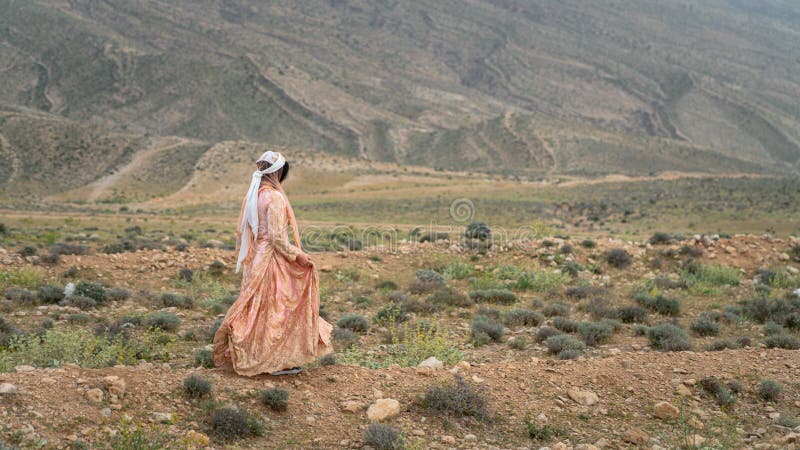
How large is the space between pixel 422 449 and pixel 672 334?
465cm

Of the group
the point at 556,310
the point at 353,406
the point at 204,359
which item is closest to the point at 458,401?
the point at 353,406

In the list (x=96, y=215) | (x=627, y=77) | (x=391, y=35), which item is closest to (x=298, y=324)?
(x=96, y=215)

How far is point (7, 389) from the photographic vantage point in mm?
4660

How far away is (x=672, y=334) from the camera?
329 inches

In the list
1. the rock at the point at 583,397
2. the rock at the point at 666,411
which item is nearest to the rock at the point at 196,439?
the rock at the point at 583,397

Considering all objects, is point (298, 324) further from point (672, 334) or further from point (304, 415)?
point (672, 334)

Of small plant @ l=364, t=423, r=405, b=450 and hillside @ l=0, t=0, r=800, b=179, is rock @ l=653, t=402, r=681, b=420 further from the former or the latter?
hillside @ l=0, t=0, r=800, b=179

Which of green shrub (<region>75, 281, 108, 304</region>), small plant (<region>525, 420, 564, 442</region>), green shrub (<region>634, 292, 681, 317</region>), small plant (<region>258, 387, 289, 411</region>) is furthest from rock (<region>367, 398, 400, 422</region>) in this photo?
green shrub (<region>634, 292, 681, 317</region>)

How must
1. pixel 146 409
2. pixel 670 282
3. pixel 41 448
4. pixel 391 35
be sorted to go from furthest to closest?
pixel 391 35, pixel 670 282, pixel 146 409, pixel 41 448

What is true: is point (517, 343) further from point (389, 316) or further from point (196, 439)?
point (196, 439)

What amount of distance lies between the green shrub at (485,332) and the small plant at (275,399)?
3.62 m

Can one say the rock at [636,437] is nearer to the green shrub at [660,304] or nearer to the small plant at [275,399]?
the small plant at [275,399]

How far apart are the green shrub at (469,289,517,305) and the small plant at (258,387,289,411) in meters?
5.86

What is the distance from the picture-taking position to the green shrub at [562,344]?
7.99 metres
